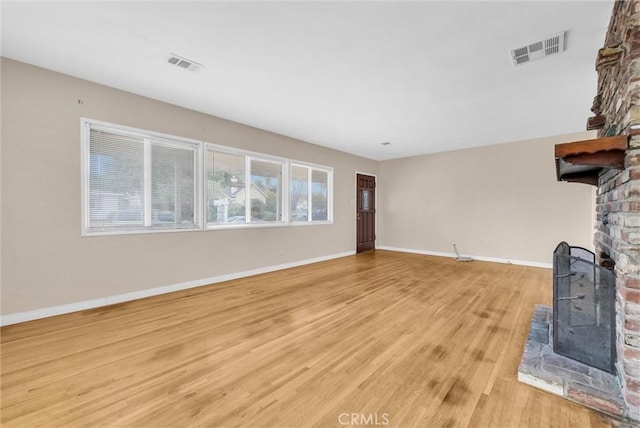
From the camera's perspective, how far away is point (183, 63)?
2848mm

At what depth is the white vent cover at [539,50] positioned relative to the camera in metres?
2.41

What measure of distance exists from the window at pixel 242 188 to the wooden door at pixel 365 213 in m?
2.90

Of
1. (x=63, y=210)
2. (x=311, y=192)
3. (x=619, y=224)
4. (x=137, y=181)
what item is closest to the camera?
(x=619, y=224)

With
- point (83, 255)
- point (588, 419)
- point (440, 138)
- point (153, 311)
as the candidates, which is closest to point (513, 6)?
point (588, 419)

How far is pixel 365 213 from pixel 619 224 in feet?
20.6

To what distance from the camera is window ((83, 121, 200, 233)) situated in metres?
3.30

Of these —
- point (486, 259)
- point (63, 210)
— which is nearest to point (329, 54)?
point (63, 210)

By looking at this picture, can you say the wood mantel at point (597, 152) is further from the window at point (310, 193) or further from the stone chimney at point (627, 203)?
the window at point (310, 193)

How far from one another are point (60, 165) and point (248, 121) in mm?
2626

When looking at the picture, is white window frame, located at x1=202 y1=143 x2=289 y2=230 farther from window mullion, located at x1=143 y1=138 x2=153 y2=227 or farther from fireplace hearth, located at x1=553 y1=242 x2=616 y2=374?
fireplace hearth, located at x1=553 y1=242 x2=616 y2=374

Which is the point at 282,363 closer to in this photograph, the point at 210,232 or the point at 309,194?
the point at 210,232

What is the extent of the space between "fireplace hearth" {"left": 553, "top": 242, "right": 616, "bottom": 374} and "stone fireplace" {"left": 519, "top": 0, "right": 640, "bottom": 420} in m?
0.06

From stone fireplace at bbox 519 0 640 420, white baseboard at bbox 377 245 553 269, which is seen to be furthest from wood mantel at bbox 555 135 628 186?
white baseboard at bbox 377 245 553 269

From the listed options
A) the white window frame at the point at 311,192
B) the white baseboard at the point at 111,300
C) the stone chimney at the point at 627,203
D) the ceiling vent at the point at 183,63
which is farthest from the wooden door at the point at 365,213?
the stone chimney at the point at 627,203
